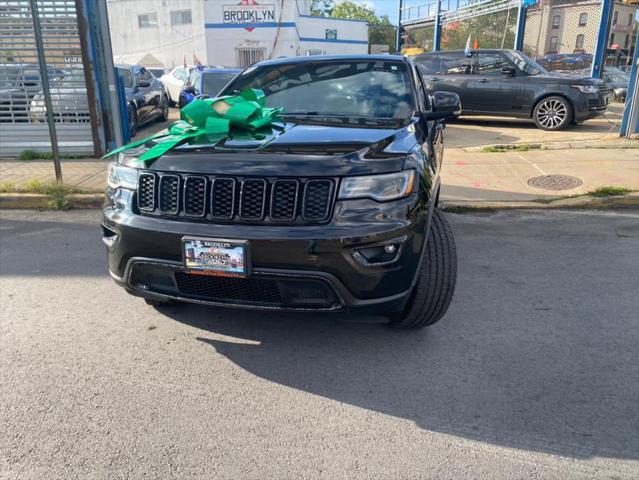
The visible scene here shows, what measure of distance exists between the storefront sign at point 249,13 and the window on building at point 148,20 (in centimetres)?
674

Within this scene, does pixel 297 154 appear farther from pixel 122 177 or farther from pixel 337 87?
pixel 337 87

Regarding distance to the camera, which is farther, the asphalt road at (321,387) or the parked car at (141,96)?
the parked car at (141,96)

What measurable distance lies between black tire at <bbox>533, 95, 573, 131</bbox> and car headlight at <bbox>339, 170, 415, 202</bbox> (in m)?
10.0

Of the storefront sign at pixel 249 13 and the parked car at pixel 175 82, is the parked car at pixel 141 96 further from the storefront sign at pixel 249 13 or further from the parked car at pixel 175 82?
the storefront sign at pixel 249 13

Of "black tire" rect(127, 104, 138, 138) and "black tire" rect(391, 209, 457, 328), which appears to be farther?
"black tire" rect(127, 104, 138, 138)

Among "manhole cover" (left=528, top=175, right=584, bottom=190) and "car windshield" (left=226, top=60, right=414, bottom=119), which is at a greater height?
"car windshield" (left=226, top=60, right=414, bottom=119)

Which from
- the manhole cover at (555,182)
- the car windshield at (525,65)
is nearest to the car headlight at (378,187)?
the manhole cover at (555,182)

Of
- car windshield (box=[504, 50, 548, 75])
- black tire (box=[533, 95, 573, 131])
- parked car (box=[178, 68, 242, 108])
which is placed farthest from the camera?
car windshield (box=[504, 50, 548, 75])

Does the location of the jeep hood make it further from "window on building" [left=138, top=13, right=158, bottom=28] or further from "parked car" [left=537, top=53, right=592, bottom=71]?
"window on building" [left=138, top=13, right=158, bottom=28]

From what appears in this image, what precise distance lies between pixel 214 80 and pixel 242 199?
890cm

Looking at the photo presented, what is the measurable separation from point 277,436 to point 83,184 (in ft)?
18.8

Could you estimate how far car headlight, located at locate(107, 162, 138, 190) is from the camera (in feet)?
9.63

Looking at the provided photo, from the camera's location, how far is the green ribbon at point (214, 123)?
312cm

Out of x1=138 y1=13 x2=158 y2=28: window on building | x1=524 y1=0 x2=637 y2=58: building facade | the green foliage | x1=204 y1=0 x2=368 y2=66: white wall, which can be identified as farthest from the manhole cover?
x1=138 y1=13 x2=158 y2=28: window on building
